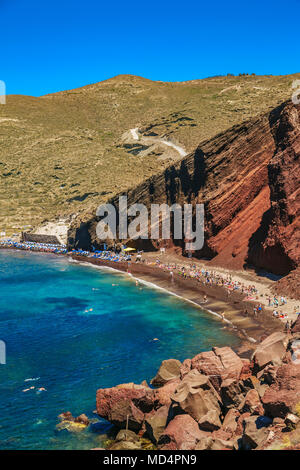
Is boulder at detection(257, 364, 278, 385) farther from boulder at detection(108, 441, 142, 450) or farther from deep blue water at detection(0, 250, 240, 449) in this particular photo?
deep blue water at detection(0, 250, 240, 449)

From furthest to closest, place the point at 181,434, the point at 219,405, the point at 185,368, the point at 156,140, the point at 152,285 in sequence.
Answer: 1. the point at 156,140
2. the point at 152,285
3. the point at 185,368
4. the point at 219,405
5. the point at 181,434

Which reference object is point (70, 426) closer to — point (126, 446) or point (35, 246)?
point (126, 446)

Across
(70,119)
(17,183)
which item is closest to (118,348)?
(17,183)

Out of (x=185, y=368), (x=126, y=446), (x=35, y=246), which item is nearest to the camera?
(x=126, y=446)

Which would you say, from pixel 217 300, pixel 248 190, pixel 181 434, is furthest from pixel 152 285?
pixel 181 434

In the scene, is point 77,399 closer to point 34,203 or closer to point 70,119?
point 34,203

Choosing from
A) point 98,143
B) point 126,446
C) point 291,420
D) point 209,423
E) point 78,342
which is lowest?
point 126,446
